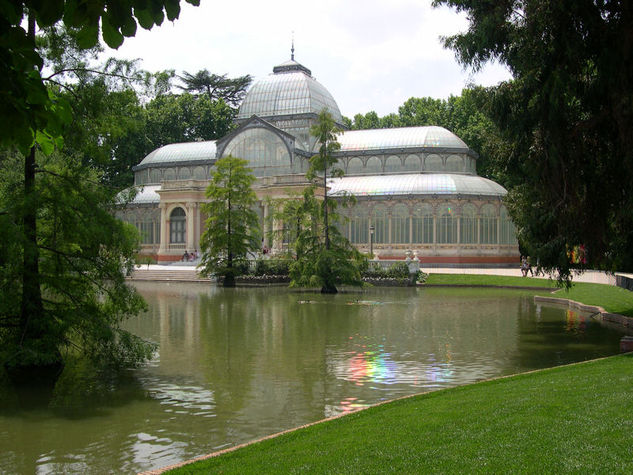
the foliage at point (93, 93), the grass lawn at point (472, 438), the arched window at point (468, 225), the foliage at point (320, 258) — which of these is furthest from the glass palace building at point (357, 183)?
the grass lawn at point (472, 438)

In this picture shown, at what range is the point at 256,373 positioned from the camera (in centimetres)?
1388

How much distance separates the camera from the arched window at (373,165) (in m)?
58.0

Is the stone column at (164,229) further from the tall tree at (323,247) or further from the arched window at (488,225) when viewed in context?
the arched window at (488,225)

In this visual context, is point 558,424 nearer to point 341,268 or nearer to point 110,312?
point 110,312

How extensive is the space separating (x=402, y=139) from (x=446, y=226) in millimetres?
9834

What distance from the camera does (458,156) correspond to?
56344mm

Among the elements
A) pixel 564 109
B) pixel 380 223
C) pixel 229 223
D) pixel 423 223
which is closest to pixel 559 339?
pixel 564 109

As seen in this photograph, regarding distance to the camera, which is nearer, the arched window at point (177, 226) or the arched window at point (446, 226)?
the arched window at point (446, 226)

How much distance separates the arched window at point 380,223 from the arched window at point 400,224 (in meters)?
0.58

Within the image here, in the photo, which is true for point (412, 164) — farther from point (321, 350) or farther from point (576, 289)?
point (321, 350)

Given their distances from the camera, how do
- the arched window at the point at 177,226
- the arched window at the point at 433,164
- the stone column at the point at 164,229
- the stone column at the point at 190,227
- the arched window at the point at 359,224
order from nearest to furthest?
the arched window at the point at 359,224 → the arched window at the point at 433,164 → the stone column at the point at 190,227 → the stone column at the point at 164,229 → the arched window at the point at 177,226

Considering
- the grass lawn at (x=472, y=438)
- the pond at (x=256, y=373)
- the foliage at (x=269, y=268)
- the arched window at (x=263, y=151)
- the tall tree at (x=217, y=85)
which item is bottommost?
the pond at (x=256, y=373)

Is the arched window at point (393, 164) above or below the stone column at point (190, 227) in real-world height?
→ above

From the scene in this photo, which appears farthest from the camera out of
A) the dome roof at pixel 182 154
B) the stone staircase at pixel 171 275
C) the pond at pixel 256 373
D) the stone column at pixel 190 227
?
the dome roof at pixel 182 154
